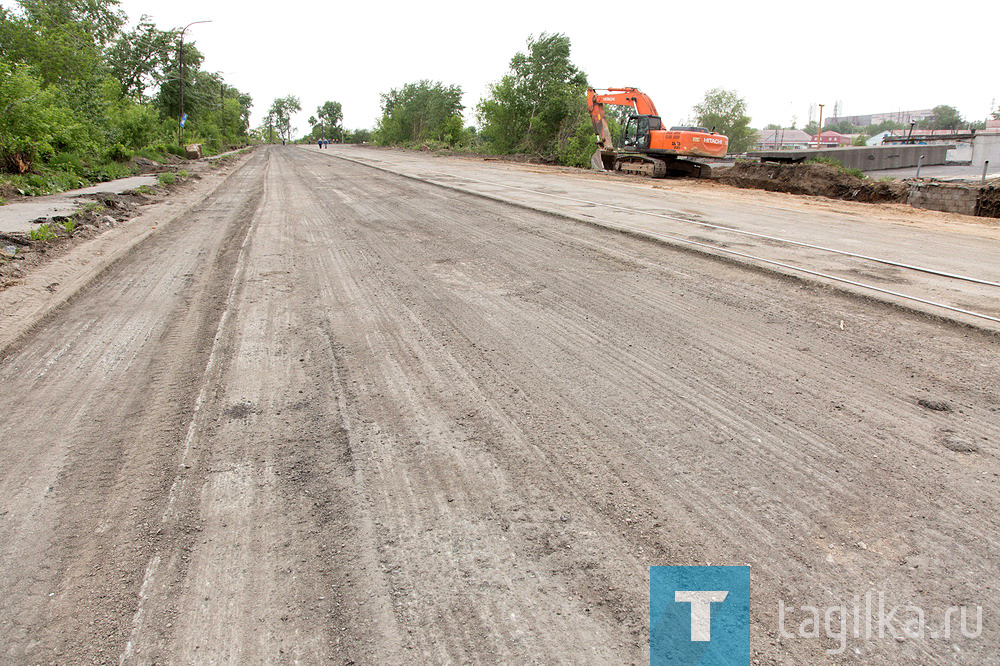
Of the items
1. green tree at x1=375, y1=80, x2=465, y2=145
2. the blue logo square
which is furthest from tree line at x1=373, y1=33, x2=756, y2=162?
the blue logo square

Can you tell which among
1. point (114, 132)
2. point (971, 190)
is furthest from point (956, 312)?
point (114, 132)

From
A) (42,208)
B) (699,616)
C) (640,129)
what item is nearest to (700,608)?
(699,616)

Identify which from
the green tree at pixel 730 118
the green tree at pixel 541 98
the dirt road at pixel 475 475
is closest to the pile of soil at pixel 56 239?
the dirt road at pixel 475 475

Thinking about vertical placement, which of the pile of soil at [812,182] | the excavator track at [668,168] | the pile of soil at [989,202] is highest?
the excavator track at [668,168]

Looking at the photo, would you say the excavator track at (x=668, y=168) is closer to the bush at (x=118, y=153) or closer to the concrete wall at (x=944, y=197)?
the concrete wall at (x=944, y=197)

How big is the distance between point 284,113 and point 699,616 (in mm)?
195276

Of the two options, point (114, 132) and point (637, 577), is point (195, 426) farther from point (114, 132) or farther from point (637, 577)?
point (114, 132)

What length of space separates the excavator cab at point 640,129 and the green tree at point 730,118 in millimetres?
74689

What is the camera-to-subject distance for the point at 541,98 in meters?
44.3

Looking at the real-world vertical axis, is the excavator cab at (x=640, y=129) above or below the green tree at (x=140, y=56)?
below

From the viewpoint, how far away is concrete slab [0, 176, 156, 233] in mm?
9414

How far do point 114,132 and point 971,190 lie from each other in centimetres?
3040

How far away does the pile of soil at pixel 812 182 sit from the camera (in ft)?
54.3

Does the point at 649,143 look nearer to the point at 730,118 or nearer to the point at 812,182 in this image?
the point at 812,182
